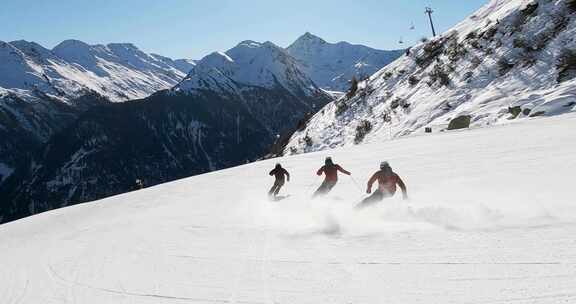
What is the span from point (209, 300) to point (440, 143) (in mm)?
16641

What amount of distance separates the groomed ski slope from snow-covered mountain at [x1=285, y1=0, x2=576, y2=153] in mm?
9918

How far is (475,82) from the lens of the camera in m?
32.3

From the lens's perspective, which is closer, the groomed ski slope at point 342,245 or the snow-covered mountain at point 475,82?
the groomed ski slope at point 342,245

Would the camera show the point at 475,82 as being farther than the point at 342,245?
Yes

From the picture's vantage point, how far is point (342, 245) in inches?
337

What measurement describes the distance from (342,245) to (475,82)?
27491 mm

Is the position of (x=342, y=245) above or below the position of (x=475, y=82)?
below

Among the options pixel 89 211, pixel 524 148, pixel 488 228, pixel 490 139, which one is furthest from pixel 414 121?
pixel 488 228

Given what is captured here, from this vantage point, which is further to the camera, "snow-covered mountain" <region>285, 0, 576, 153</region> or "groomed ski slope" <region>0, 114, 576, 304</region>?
"snow-covered mountain" <region>285, 0, 576, 153</region>

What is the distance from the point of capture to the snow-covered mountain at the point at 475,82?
85.8ft

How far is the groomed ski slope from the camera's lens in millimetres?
6383

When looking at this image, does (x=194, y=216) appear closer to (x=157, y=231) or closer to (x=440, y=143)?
(x=157, y=231)

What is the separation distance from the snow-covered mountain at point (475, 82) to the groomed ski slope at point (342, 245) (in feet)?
32.5

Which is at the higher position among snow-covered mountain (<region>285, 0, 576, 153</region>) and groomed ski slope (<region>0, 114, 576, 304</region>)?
snow-covered mountain (<region>285, 0, 576, 153</region>)
